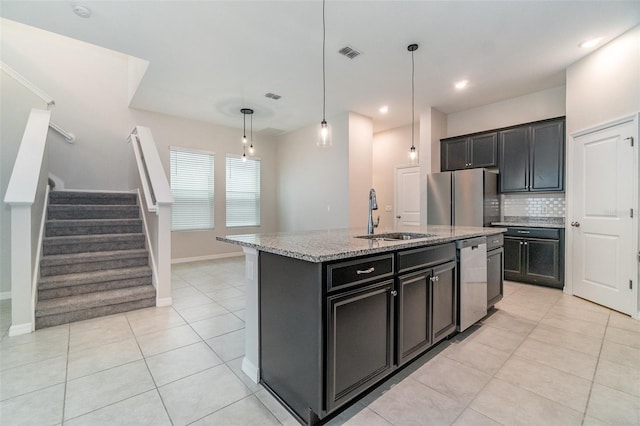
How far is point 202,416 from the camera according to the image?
61.1 inches

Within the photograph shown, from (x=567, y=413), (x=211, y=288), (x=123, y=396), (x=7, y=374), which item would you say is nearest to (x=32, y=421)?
(x=123, y=396)

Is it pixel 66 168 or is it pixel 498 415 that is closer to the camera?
pixel 498 415

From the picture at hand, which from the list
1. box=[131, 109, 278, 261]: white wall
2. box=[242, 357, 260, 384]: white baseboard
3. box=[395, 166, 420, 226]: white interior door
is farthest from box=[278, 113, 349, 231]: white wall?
box=[242, 357, 260, 384]: white baseboard

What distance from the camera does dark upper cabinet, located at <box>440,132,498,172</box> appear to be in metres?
4.69

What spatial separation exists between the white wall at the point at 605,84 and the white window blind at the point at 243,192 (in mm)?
5894

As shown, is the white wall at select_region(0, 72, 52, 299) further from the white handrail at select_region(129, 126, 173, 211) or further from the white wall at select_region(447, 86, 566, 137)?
the white wall at select_region(447, 86, 566, 137)

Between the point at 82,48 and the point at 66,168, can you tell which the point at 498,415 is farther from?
the point at 82,48

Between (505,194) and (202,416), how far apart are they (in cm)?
529

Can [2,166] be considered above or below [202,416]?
above

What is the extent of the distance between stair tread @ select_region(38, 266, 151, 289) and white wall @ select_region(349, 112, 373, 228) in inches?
137

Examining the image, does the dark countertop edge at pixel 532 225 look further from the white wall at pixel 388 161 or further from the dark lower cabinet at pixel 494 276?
the white wall at pixel 388 161

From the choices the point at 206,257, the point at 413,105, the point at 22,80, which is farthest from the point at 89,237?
the point at 413,105

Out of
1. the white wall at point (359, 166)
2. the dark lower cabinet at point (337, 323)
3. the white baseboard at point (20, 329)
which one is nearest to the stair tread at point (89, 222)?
the white baseboard at point (20, 329)

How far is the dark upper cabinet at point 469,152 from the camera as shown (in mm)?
4688
